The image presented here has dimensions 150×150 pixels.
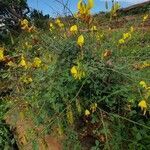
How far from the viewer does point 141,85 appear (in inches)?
148

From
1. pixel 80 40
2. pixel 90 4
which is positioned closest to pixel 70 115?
pixel 80 40

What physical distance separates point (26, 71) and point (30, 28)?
0.41 meters

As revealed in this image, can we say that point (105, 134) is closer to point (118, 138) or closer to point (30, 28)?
point (118, 138)

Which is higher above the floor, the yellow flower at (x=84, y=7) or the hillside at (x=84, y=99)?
the yellow flower at (x=84, y=7)

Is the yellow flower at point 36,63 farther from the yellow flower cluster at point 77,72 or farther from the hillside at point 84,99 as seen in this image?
the yellow flower cluster at point 77,72

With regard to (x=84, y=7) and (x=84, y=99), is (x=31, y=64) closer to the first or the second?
(x=84, y=99)

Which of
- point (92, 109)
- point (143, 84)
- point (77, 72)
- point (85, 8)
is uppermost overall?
point (85, 8)

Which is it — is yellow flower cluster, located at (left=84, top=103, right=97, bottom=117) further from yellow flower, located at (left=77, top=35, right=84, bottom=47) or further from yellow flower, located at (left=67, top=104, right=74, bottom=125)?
yellow flower, located at (left=77, top=35, right=84, bottom=47)

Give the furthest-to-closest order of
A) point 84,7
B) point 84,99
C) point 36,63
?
point 36,63 → point 84,99 → point 84,7

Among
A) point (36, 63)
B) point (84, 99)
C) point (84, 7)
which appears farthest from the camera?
point (36, 63)

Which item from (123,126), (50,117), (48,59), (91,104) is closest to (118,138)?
(123,126)

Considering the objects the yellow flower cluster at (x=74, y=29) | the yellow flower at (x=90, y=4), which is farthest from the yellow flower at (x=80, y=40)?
the yellow flower at (x=90, y=4)

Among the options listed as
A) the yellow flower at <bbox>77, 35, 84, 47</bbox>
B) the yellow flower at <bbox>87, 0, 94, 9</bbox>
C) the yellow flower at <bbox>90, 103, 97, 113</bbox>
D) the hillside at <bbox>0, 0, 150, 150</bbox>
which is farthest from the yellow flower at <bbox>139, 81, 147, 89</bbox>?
the yellow flower at <bbox>87, 0, 94, 9</bbox>

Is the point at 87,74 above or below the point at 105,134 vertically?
above
